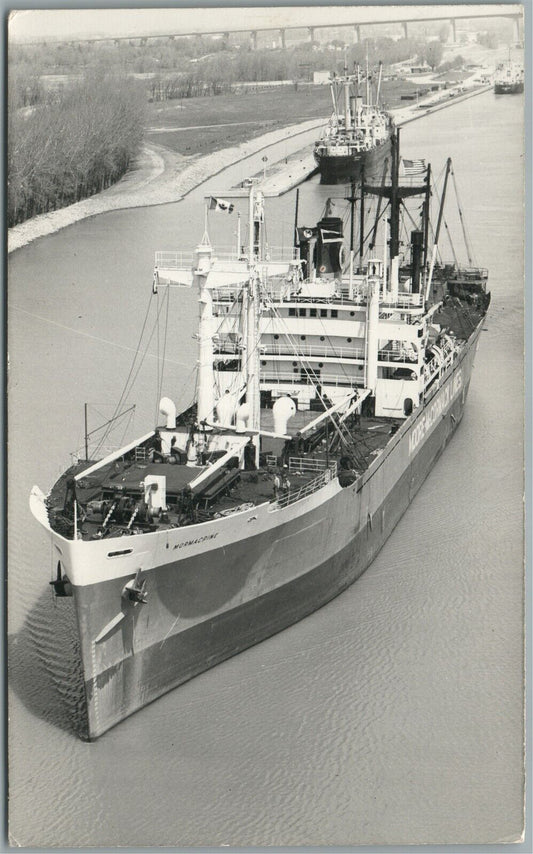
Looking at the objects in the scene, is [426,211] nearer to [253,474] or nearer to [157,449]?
[157,449]

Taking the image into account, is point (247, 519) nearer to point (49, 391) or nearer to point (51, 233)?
point (49, 391)

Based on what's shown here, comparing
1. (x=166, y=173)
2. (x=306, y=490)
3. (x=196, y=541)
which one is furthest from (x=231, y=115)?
(x=196, y=541)

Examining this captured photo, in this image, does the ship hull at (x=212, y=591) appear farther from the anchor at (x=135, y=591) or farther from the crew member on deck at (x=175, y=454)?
the crew member on deck at (x=175, y=454)

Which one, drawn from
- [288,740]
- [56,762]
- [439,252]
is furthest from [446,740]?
[439,252]

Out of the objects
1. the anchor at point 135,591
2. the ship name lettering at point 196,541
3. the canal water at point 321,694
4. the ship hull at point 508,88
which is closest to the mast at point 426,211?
the canal water at point 321,694

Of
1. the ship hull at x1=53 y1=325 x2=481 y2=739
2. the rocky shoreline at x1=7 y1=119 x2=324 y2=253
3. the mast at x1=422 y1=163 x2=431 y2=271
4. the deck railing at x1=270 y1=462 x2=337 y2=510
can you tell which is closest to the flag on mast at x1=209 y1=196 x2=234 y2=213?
the deck railing at x1=270 y1=462 x2=337 y2=510

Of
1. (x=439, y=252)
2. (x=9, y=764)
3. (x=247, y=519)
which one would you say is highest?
(x=439, y=252)
